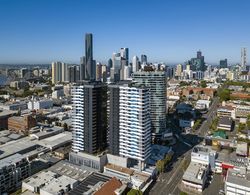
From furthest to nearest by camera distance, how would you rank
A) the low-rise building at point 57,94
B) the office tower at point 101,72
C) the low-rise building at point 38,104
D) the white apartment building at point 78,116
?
the office tower at point 101,72, the low-rise building at point 57,94, the low-rise building at point 38,104, the white apartment building at point 78,116

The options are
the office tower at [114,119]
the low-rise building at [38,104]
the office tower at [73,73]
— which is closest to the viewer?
the office tower at [114,119]

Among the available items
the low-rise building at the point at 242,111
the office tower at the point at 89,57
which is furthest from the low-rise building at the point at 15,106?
the low-rise building at the point at 242,111

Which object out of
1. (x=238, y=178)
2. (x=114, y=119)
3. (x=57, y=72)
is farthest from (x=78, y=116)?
(x=57, y=72)

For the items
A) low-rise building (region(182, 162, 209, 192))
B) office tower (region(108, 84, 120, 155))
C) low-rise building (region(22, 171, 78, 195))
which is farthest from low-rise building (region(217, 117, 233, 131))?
low-rise building (region(22, 171, 78, 195))

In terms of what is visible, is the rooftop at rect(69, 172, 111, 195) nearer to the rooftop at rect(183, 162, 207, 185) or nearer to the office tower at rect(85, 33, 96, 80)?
the rooftop at rect(183, 162, 207, 185)

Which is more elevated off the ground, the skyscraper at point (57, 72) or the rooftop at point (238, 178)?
the skyscraper at point (57, 72)

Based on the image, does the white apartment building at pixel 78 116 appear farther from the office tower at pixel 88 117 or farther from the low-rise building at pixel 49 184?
the low-rise building at pixel 49 184

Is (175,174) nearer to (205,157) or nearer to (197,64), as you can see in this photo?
(205,157)
